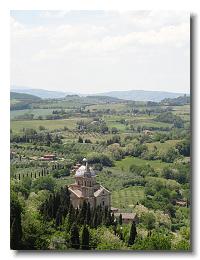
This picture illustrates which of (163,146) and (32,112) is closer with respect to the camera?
(163,146)

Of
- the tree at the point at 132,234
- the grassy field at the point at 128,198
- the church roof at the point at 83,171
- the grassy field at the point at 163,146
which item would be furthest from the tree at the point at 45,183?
the grassy field at the point at 163,146

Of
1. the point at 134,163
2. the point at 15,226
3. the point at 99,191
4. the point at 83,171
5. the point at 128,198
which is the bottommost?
the point at 15,226

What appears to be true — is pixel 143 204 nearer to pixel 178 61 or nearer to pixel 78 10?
pixel 178 61

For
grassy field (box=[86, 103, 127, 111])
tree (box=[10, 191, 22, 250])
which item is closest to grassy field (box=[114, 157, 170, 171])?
grassy field (box=[86, 103, 127, 111])

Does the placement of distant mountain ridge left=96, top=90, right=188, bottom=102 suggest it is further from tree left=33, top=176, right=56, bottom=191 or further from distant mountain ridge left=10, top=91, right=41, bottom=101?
tree left=33, top=176, right=56, bottom=191

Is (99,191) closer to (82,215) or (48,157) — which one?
(82,215)

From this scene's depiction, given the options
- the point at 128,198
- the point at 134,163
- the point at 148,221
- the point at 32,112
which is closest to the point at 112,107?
the point at 134,163

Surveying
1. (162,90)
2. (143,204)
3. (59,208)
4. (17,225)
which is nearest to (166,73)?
(162,90)
